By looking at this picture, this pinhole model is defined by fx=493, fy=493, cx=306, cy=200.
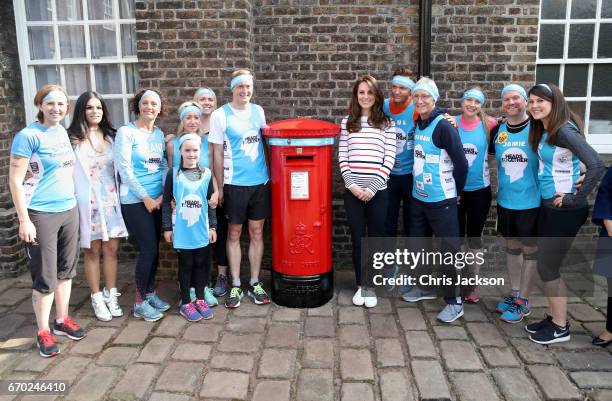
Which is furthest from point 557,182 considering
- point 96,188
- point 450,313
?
point 96,188

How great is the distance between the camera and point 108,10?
5.39 m

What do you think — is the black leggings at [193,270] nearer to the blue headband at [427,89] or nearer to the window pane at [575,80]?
the blue headband at [427,89]

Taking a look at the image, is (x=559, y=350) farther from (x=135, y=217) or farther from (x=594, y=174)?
(x=135, y=217)

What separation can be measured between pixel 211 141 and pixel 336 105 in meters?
1.68

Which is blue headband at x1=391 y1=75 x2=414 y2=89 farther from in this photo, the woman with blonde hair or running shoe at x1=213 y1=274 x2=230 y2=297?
the woman with blonde hair

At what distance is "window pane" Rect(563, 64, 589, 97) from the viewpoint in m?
5.64

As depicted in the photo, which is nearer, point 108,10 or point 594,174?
point 594,174

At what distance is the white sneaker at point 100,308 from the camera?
4.29m

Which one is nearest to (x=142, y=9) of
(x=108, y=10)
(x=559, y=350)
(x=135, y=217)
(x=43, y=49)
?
(x=108, y=10)

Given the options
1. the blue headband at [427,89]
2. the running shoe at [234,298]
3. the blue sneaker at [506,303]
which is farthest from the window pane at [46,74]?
the blue sneaker at [506,303]

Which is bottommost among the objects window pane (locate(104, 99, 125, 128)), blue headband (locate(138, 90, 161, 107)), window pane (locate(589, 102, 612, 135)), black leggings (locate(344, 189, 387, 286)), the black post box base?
the black post box base

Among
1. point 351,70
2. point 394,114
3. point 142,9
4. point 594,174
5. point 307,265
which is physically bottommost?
point 307,265

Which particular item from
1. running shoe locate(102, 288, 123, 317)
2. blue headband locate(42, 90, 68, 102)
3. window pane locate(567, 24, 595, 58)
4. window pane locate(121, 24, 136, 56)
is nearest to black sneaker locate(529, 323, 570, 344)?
window pane locate(567, 24, 595, 58)

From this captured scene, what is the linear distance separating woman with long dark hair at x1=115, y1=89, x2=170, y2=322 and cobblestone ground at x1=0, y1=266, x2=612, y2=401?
40 centimetres
